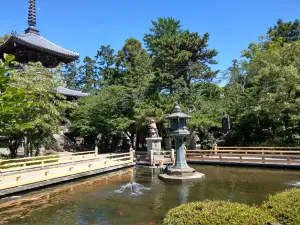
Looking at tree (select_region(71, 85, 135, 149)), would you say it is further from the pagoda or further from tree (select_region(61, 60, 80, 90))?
tree (select_region(61, 60, 80, 90))

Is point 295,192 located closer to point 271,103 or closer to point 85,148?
point 271,103

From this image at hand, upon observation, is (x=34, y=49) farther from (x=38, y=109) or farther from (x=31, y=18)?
(x=38, y=109)

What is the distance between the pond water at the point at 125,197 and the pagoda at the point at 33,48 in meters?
17.9

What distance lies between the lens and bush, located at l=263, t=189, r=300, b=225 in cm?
450

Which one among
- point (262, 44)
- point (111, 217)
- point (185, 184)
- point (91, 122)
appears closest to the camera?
point (111, 217)

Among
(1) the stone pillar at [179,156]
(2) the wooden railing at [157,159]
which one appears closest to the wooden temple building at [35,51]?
(2) the wooden railing at [157,159]

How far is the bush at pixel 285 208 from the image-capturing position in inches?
177

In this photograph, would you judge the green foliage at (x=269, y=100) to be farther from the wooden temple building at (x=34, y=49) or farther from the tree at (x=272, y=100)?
the wooden temple building at (x=34, y=49)

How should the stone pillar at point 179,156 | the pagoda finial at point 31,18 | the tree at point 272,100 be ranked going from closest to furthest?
1. the stone pillar at point 179,156
2. the tree at point 272,100
3. the pagoda finial at point 31,18

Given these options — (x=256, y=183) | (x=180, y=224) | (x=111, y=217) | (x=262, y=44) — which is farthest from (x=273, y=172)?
(x=262, y=44)

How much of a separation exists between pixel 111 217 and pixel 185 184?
5605mm

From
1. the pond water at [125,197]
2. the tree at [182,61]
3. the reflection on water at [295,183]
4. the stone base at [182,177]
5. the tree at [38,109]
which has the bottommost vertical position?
the pond water at [125,197]

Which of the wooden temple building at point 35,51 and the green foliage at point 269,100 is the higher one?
the wooden temple building at point 35,51

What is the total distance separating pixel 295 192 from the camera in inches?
209
